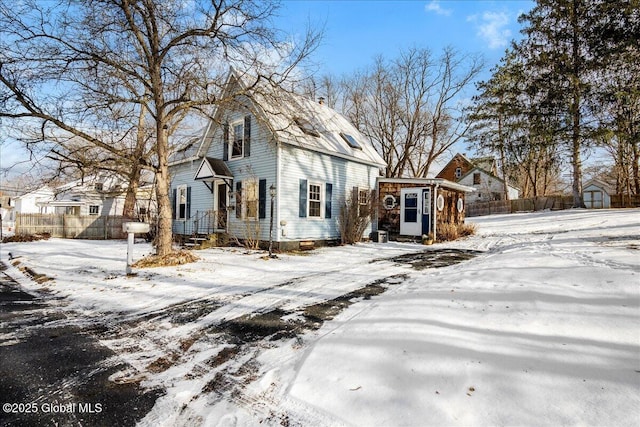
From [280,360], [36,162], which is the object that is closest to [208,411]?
[280,360]

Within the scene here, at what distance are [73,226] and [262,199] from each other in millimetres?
14680

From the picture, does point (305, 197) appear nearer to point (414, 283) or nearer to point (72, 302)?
point (414, 283)

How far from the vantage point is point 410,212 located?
46.3ft

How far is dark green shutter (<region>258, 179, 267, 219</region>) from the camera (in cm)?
1144

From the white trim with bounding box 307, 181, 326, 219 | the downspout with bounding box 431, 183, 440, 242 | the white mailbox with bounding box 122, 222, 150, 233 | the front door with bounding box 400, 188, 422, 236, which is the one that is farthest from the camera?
the front door with bounding box 400, 188, 422, 236

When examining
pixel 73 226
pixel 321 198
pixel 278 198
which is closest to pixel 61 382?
pixel 278 198

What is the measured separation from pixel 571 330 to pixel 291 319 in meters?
2.94

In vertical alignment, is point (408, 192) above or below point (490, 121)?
below

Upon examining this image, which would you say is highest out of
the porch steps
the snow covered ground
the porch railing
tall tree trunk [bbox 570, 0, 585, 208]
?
tall tree trunk [bbox 570, 0, 585, 208]

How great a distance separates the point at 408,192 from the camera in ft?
46.4

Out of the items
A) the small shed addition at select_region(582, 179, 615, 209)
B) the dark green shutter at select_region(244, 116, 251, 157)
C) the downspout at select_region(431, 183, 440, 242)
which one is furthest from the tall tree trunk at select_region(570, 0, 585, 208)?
the dark green shutter at select_region(244, 116, 251, 157)

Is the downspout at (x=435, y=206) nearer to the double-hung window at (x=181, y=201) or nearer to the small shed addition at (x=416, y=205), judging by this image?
the small shed addition at (x=416, y=205)

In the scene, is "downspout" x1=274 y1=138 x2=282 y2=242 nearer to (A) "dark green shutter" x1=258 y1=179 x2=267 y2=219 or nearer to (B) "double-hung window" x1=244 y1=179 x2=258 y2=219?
(A) "dark green shutter" x1=258 y1=179 x2=267 y2=219

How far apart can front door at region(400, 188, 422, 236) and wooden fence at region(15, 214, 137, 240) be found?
1546cm
